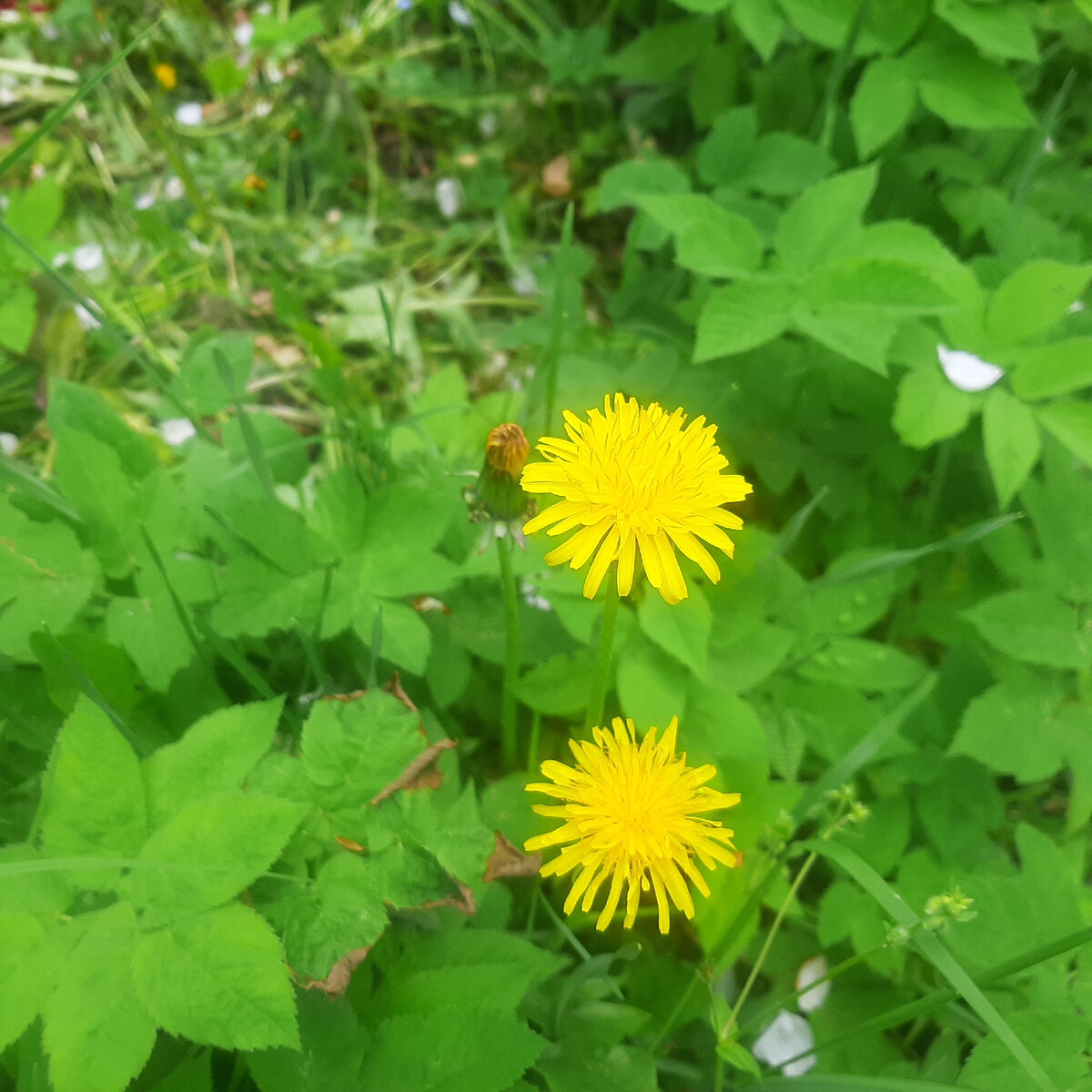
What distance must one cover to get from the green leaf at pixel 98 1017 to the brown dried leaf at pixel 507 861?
1.39 feet

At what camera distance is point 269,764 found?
977 millimetres

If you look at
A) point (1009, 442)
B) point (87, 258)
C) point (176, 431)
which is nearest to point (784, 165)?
point (1009, 442)

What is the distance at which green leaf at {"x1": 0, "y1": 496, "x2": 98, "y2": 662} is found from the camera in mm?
1062

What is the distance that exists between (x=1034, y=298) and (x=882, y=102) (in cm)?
58

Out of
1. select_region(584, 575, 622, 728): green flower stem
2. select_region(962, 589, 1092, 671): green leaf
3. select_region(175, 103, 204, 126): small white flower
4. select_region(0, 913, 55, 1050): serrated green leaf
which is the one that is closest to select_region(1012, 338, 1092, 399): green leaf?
select_region(962, 589, 1092, 671): green leaf

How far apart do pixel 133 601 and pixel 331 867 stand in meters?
0.51

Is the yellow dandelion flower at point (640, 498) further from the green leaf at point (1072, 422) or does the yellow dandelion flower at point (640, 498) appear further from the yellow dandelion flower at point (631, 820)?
the green leaf at point (1072, 422)

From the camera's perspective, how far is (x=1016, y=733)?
1326 mm

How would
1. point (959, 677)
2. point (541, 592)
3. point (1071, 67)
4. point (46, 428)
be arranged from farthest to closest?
point (1071, 67), point (46, 428), point (959, 677), point (541, 592)

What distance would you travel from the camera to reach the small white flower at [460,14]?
246cm

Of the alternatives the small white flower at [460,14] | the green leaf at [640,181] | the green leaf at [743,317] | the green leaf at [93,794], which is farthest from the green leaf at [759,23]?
the green leaf at [93,794]

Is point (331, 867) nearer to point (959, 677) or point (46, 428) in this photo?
point (959, 677)

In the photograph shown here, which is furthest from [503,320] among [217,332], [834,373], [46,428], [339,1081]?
[339,1081]

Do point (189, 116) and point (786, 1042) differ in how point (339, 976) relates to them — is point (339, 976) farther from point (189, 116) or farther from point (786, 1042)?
point (189, 116)
